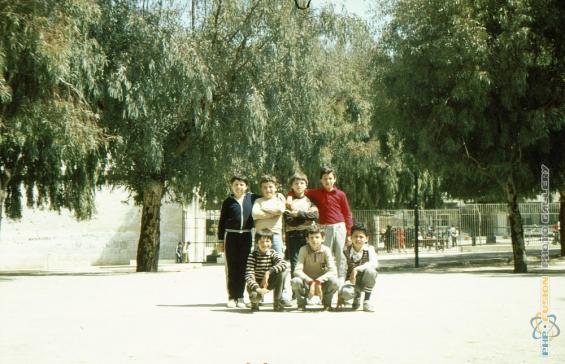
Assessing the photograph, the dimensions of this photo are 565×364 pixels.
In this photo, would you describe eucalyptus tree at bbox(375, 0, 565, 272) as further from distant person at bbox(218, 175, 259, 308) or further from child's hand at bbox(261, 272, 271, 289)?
child's hand at bbox(261, 272, 271, 289)

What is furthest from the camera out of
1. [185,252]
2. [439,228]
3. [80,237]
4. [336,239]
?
[439,228]

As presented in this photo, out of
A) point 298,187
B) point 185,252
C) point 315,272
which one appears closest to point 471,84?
point 298,187

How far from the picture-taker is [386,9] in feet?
84.8

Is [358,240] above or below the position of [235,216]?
below

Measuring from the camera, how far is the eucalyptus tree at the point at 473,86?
71.6ft

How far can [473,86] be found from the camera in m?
21.9

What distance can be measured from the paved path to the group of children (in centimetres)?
40

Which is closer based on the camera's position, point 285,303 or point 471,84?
point 285,303

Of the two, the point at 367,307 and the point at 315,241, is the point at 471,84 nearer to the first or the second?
the point at 315,241

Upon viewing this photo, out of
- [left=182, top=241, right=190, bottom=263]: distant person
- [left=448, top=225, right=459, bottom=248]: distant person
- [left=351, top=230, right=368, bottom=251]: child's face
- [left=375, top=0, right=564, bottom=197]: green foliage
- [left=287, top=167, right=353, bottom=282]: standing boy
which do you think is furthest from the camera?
[left=448, top=225, right=459, bottom=248]: distant person

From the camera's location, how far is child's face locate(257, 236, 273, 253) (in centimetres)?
1123

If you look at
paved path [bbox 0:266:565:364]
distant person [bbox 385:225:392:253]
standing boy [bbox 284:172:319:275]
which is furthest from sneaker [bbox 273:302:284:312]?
distant person [bbox 385:225:392:253]

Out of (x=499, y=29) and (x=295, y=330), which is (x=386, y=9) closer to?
(x=499, y=29)

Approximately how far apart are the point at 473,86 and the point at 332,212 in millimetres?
11083
